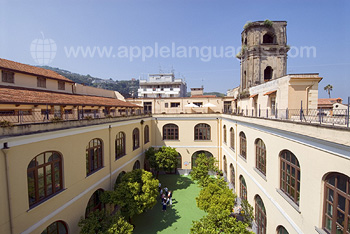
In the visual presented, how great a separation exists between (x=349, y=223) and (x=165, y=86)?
1976 inches

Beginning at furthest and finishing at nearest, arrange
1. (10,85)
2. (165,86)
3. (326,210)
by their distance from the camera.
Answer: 1. (165,86)
2. (10,85)
3. (326,210)

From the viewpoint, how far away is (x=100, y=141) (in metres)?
12.7

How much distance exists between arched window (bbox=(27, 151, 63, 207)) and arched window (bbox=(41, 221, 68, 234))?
152cm

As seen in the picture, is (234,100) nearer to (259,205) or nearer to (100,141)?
(259,205)

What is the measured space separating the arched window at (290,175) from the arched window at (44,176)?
37.5 feet

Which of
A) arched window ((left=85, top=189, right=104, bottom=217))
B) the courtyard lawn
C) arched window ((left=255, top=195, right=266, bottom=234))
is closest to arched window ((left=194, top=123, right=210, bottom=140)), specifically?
the courtyard lawn

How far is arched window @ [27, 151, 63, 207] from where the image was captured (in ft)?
25.4

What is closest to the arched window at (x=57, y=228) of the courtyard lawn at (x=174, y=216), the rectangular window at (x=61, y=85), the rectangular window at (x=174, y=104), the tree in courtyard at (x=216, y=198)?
the courtyard lawn at (x=174, y=216)

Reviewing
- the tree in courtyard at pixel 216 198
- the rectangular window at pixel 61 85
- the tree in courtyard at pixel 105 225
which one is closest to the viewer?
the tree in courtyard at pixel 105 225

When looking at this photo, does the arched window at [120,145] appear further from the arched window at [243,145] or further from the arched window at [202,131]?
the arched window at [202,131]

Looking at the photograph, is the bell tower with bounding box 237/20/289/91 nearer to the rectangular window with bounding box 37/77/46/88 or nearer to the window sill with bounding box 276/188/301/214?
the window sill with bounding box 276/188/301/214

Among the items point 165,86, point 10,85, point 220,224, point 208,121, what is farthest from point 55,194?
point 165,86

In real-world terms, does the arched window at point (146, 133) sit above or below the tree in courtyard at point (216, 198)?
above

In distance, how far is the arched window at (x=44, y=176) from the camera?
7.75 m
